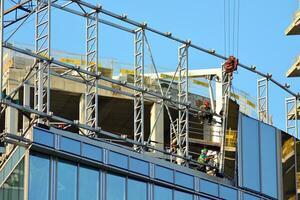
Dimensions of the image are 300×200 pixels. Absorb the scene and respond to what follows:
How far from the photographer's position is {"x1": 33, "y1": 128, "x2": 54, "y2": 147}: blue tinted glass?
46591mm

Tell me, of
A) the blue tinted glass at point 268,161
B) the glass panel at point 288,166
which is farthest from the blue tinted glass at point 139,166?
the glass panel at point 288,166

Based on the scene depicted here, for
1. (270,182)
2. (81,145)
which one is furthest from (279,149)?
(81,145)

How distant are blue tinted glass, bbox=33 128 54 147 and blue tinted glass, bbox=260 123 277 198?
17482mm

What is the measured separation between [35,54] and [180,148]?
1170 centimetres

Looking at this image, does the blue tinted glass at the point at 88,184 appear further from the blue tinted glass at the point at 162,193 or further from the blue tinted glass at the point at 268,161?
the blue tinted glass at the point at 268,161

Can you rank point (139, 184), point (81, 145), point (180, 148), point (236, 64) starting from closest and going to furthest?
point (81, 145)
point (139, 184)
point (180, 148)
point (236, 64)

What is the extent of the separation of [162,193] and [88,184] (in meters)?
5.57

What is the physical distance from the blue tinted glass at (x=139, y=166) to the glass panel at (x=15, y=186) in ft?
21.2

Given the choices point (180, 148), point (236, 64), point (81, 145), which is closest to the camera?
point (81, 145)

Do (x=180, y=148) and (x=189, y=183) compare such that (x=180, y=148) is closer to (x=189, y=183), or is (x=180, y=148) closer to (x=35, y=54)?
(x=189, y=183)

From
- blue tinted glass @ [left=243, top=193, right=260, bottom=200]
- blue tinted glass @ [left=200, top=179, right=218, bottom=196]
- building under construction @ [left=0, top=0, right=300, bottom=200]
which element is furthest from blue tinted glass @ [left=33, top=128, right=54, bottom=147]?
blue tinted glass @ [left=243, top=193, right=260, bottom=200]

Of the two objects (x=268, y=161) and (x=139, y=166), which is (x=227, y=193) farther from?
(x=139, y=166)

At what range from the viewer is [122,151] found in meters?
51.6

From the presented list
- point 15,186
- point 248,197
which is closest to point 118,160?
point 15,186
